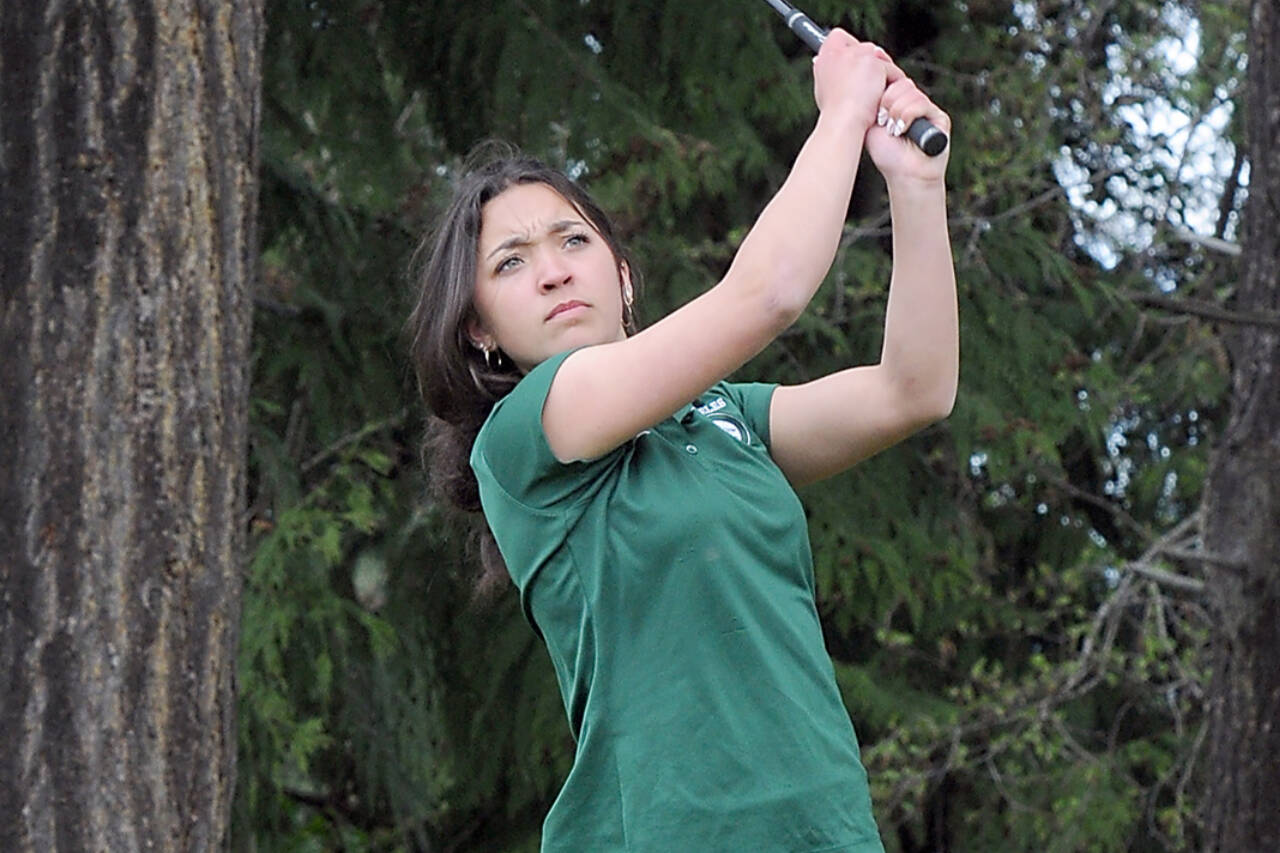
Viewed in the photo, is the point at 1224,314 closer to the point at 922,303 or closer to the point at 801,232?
the point at 922,303

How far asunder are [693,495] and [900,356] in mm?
331

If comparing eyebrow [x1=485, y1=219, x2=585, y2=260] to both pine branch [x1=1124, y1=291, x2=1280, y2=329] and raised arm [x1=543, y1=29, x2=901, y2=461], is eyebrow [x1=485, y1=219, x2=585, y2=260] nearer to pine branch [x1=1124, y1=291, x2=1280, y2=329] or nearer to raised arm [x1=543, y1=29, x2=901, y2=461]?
raised arm [x1=543, y1=29, x2=901, y2=461]

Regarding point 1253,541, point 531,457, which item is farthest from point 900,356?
point 1253,541

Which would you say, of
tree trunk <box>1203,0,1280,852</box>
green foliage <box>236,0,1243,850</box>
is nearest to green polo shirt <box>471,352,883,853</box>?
A: green foliage <box>236,0,1243,850</box>

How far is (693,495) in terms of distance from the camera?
1.82 meters

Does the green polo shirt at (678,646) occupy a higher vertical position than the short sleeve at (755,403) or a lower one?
lower

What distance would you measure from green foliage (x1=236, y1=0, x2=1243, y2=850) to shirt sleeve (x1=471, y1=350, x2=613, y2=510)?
1.96 meters

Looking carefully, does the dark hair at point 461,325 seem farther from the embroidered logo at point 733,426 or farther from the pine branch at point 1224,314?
the pine branch at point 1224,314

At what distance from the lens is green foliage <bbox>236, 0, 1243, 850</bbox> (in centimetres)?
465

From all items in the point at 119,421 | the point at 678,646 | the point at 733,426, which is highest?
the point at 119,421

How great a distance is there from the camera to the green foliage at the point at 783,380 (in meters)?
4.65

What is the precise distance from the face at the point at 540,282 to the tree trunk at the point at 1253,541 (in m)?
3.24

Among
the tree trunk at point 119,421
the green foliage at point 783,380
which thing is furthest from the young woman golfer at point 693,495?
the green foliage at point 783,380

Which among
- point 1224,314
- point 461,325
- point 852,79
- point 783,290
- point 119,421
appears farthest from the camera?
point 1224,314
